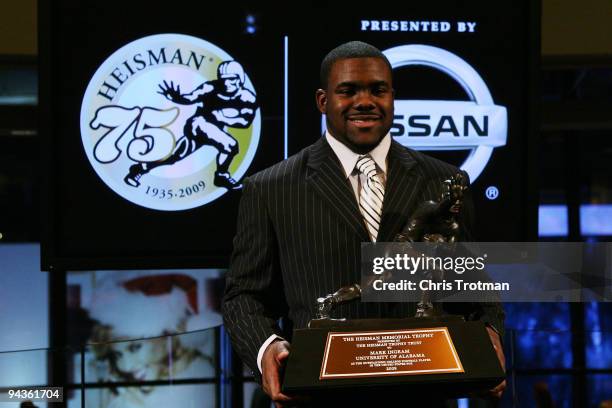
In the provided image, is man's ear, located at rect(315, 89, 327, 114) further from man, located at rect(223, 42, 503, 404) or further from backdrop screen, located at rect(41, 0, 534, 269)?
backdrop screen, located at rect(41, 0, 534, 269)

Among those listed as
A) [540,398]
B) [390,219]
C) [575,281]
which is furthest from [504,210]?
[540,398]

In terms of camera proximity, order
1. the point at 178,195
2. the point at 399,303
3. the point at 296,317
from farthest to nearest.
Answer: the point at 178,195 < the point at 296,317 < the point at 399,303

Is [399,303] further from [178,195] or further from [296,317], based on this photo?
[178,195]

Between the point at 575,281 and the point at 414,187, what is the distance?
372 mm

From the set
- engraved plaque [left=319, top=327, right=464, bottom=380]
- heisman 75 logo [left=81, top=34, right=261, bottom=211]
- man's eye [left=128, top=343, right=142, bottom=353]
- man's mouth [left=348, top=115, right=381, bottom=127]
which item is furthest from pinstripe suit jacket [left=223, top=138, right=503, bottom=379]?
man's eye [left=128, top=343, right=142, bottom=353]

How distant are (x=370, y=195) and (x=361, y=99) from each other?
18 cm

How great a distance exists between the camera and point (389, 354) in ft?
4.95

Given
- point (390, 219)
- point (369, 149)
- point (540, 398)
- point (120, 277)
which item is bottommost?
point (540, 398)

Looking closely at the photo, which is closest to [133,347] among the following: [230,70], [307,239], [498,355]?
[230,70]

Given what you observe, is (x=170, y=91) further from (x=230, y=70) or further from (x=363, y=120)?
(x=363, y=120)

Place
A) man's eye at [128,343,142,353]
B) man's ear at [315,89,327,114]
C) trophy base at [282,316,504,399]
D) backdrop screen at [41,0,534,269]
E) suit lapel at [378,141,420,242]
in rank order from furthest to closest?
man's eye at [128,343,142,353]
backdrop screen at [41,0,534,269]
man's ear at [315,89,327,114]
suit lapel at [378,141,420,242]
trophy base at [282,316,504,399]

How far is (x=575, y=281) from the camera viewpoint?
1896mm

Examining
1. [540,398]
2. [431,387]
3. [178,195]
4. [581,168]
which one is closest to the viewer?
[431,387]

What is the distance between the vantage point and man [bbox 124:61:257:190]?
3.05 m
